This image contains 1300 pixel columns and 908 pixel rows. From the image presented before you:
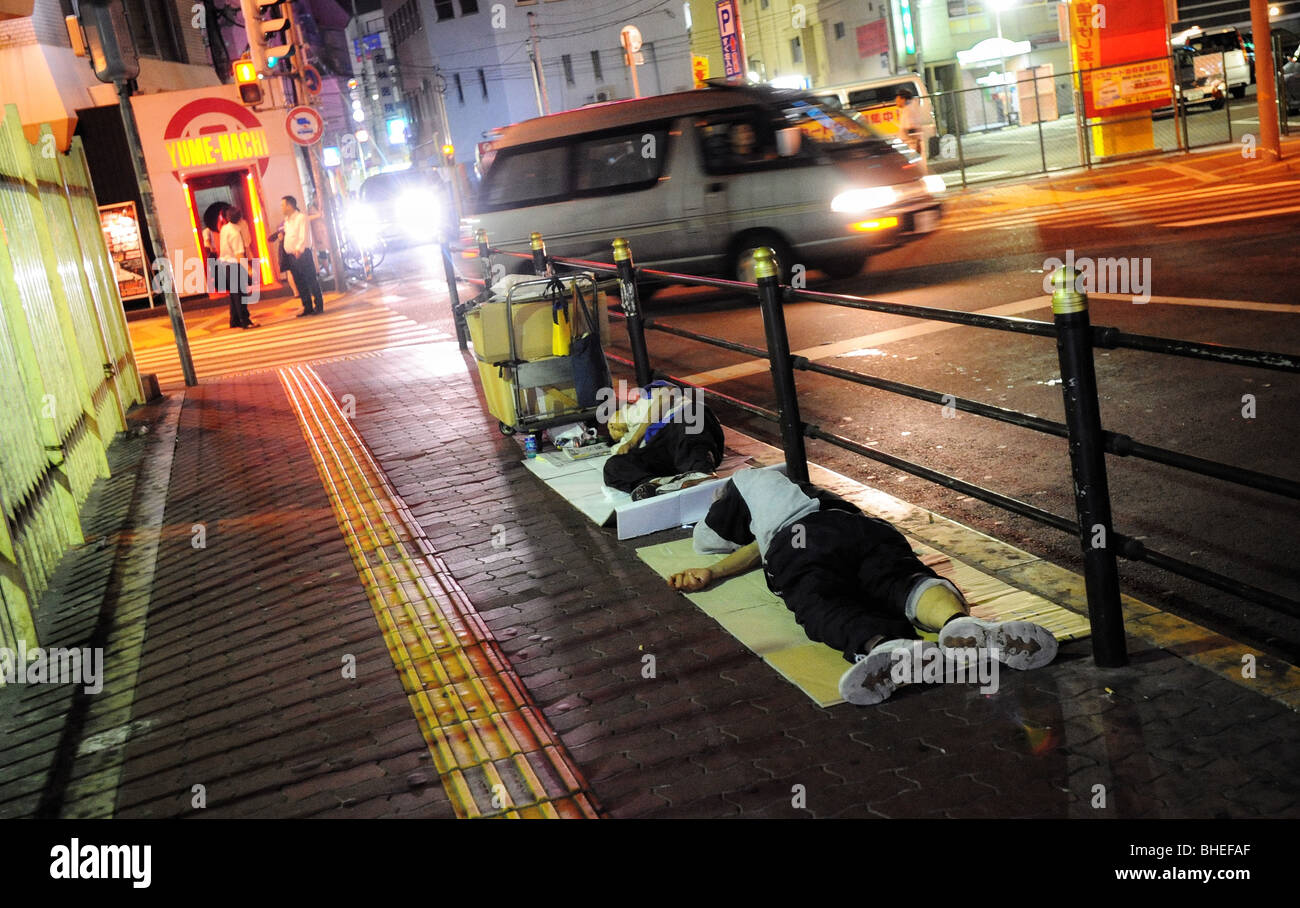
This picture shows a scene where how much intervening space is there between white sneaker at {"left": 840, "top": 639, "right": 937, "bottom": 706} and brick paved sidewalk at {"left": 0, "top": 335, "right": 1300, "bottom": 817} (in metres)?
0.07

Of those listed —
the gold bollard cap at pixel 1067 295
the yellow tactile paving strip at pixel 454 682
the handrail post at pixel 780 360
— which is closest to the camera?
the gold bollard cap at pixel 1067 295

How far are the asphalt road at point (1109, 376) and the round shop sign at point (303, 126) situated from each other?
28.9 ft

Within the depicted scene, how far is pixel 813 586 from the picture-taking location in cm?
428

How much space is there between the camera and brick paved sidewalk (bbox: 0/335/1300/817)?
3.39 metres

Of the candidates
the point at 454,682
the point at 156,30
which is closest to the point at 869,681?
the point at 454,682

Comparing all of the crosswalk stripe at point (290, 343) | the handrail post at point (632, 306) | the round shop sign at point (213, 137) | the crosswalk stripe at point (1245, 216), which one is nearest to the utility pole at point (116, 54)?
the crosswalk stripe at point (290, 343)

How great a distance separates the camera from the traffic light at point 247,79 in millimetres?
19406

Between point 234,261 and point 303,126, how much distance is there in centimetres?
277

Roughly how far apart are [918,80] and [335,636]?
2651cm

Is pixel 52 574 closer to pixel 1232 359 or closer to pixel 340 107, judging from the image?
pixel 1232 359

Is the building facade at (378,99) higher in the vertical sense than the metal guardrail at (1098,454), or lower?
higher

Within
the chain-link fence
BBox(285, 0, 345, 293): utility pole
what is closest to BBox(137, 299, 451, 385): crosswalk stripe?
BBox(285, 0, 345, 293): utility pole

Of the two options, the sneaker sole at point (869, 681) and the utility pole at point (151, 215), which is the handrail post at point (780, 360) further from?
the utility pole at point (151, 215)

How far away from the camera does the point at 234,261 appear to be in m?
19.7
